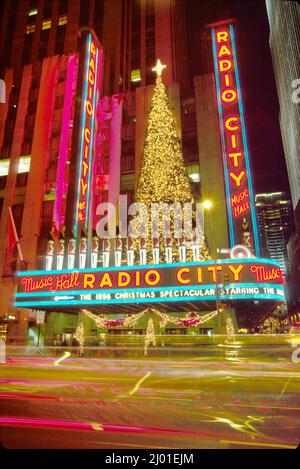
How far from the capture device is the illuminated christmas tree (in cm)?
2200

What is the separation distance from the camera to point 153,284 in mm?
20000

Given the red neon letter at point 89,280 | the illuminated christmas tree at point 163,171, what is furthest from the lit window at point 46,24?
the red neon letter at point 89,280

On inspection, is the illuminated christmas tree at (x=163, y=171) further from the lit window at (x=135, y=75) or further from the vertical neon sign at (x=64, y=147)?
the lit window at (x=135, y=75)

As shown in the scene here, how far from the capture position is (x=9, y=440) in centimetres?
534

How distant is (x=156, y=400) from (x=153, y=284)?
11.9 meters

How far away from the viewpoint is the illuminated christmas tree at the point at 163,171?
72.2 ft

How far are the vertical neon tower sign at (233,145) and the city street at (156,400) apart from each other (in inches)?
411

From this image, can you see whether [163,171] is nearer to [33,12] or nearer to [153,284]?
[153,284]

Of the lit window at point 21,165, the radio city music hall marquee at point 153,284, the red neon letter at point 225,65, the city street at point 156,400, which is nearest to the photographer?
the city street at point 156,400

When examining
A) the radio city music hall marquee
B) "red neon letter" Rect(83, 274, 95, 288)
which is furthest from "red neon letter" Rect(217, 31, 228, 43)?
"red neon letter" Rect(83, 274, 95, 288)

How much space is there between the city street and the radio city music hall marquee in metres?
5.24

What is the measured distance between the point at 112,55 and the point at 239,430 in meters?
44.8

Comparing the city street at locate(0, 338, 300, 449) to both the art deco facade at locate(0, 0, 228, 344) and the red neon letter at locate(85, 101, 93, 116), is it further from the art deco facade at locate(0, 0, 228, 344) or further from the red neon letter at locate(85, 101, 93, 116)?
the red neon letter at locate(85, 101, 93, 116)

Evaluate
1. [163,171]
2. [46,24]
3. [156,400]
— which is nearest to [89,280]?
[163,171]
